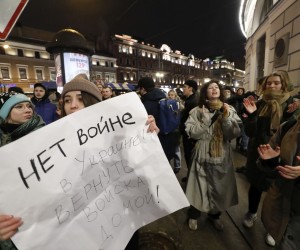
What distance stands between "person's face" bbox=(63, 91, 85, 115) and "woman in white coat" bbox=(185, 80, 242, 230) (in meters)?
1.63

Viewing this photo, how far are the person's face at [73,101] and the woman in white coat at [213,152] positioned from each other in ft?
5.35

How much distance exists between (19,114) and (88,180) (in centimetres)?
141

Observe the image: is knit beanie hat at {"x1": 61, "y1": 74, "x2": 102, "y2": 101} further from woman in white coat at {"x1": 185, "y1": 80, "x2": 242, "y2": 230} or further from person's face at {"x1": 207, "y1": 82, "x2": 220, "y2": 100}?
person's face at {"x1": 207, "y1": 82, "x2": 220, "y2": 100}

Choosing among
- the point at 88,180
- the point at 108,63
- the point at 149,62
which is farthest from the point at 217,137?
the point at 149,62

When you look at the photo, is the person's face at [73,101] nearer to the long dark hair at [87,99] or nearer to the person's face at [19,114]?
the long dark hair at [87,99]

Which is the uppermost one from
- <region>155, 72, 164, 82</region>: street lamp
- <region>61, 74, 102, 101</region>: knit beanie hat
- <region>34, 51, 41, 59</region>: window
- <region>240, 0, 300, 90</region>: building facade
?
<region>34, 51, 41, 59</region>: window

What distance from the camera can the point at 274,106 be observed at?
260cm

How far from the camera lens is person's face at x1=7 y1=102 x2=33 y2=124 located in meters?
2.00

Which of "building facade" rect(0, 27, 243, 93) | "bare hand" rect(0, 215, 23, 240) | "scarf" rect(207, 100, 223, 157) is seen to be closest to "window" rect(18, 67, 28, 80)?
"building facade" rect(0, 27, 243, 93)

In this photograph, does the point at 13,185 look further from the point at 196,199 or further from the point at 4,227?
the point at 196,199

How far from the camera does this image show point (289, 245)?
154 centimetres

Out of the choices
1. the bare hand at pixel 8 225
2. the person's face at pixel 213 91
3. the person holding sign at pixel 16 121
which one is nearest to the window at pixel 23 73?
the person holding sign at pixel 16 121

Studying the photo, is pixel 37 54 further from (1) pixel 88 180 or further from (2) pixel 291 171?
(2) pixel 291 171

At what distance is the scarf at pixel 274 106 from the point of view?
258cm
